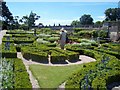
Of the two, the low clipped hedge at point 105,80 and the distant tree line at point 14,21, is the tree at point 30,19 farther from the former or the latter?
the low clipped hedge at point 105,80

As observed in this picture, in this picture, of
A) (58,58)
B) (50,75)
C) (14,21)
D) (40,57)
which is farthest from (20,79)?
(14,21)

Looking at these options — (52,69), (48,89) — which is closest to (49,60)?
(52,69)

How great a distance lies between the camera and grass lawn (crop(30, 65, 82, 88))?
8.73 metres

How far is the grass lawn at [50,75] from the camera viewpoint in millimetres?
8734

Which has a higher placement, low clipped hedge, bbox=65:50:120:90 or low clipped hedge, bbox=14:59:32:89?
low clipped hedge, bbox=14:59:32:89

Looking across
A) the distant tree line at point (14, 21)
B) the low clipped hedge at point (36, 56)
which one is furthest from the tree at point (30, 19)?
the low clipped hedge at point (36, 56)

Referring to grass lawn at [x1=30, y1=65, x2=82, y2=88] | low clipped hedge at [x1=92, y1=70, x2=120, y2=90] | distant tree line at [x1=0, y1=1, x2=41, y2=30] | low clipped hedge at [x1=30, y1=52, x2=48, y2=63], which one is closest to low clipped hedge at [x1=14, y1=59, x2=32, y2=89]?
grass lawn at [x1=30, y1=65, x2=82, y2=88]

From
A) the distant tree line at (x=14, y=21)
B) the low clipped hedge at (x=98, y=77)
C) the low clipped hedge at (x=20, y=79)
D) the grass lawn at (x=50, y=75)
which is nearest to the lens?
the low clipped hedge at (x=20, y=79)

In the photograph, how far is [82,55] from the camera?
16.6 meters

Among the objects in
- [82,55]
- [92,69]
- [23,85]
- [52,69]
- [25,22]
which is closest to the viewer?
[23,85]

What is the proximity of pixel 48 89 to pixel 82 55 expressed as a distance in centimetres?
869

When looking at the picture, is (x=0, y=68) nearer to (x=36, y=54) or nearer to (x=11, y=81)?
(x=11, y=81)

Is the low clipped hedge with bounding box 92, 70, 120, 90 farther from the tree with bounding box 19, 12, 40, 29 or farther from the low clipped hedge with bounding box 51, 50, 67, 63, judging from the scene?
the tree with bounding box 19, 12, 40, 29

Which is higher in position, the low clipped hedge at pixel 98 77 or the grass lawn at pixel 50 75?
the low clipped hedge at pixel 98 77
